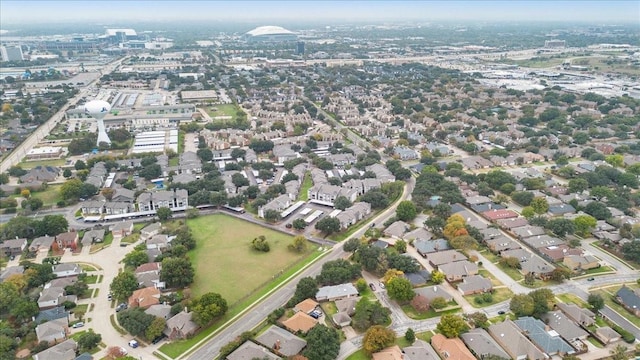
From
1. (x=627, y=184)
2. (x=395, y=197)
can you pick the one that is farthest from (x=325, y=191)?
(x=627, y=184)

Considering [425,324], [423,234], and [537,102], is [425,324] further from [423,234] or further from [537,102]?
[537,102]

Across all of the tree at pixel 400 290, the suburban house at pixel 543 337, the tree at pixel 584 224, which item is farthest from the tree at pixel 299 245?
the tree at pixel 584 224

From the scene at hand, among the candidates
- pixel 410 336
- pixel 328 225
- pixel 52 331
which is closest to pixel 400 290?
pixel 410 336

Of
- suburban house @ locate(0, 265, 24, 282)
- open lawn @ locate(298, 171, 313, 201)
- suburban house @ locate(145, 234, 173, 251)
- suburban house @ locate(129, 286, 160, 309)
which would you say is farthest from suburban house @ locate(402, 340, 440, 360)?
suburban house @ locate(0, 265, 24, 282)

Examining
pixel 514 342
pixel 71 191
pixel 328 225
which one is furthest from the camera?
pixel 71 191

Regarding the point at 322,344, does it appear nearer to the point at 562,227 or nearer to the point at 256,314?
the point at 256,314

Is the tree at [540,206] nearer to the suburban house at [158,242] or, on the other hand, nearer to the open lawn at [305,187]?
the open lawn at [305,187]
